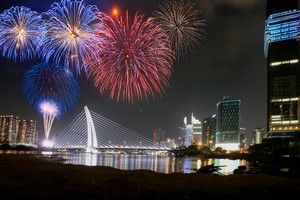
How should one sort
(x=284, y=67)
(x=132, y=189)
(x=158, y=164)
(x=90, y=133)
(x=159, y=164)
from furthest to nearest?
(x=284, y=67) → (x=90, y=133) → (x=159, y=164) → (x=158, y=164) → (x=132, y=189)

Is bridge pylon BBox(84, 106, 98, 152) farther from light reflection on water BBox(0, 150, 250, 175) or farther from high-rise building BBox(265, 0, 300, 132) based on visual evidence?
high-rise building BBox(265, 0, 300, 132)

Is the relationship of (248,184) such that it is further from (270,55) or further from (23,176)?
(270,55)

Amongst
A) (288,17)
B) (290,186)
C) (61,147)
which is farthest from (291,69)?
(290,186)

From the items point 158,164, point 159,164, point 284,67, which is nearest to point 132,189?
point 158,164

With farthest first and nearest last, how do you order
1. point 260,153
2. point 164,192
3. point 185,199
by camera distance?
1. point 260,153
2. point 164,192
3. point 185,199

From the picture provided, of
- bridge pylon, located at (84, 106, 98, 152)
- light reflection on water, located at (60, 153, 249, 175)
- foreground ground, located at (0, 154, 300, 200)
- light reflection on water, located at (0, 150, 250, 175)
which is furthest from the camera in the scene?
bridge pylon, located at (84, 106, 98, 152)

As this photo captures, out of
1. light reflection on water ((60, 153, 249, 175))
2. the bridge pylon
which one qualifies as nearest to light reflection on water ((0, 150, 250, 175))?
light reflection on water ((60, 153, 249, 175))

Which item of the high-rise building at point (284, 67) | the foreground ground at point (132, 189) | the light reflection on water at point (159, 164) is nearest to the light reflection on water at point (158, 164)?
the light reflection on water at point (159, 164)

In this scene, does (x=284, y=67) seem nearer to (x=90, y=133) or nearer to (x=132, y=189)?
(x=90, y=133)

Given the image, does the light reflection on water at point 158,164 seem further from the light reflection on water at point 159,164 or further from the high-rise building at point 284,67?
the high-rise building at point 284,67
